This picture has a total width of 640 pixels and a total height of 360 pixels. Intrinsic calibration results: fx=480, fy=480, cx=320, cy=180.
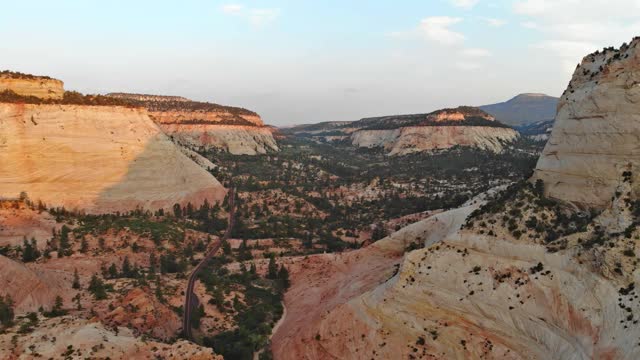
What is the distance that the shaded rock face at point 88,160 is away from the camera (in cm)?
6188

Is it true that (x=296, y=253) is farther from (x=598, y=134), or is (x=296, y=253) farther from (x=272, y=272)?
(x=598, y=134)

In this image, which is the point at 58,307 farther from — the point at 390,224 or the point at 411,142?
the point at 411,142

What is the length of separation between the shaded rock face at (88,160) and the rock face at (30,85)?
378 cm

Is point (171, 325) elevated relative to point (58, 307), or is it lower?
lower

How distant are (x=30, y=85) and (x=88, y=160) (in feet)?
46.1

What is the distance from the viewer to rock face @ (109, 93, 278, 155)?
150875mm

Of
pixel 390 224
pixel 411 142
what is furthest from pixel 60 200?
pixel 411 142

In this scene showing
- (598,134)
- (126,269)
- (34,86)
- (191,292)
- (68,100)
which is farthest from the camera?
(68,100)

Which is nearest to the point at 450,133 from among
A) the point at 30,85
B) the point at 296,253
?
the point at 296,253

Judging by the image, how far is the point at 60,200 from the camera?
204 ft

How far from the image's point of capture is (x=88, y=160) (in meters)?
66.9

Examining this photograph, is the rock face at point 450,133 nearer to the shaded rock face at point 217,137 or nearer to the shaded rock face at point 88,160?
the shaded rock face at point 217,137

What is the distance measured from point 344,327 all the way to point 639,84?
987 inches

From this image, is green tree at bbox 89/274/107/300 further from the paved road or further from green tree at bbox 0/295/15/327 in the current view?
green tree at bbox 0/295/15/327
